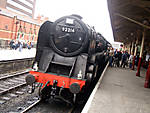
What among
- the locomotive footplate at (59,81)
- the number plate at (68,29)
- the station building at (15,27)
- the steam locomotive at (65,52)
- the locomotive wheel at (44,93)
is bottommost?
the locomotive wheel at (44,93)

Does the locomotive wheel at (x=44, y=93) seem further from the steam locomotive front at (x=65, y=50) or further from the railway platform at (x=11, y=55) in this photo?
the railway platform at (x=11, y=55)

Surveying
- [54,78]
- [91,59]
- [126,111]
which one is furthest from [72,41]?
[126,111]

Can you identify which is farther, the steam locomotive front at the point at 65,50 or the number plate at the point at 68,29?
the number plate at the point at 68,29

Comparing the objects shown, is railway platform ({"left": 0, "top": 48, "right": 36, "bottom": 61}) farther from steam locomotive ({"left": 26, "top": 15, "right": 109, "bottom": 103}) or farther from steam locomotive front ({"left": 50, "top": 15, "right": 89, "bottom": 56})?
steam locomotive front ({"left": 50, "top": 15, "right": 89, "bottom": 56})

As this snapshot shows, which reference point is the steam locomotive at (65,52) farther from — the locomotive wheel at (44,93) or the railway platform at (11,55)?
the railway platform at (11,55)

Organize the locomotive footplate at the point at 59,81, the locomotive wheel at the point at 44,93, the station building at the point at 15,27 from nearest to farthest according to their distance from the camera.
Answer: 1. the locomotive footplate at the point at 59,81
2. the locomotive wheel at the point at 44,93
3. the station building at the point at 15,27

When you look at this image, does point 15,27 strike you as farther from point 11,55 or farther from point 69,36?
point 69,36

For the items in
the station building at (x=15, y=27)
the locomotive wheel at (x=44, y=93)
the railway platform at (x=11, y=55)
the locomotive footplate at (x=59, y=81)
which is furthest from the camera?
the station building at (x=15, y=27)

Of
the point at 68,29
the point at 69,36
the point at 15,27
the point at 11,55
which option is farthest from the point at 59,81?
the point at 15,27

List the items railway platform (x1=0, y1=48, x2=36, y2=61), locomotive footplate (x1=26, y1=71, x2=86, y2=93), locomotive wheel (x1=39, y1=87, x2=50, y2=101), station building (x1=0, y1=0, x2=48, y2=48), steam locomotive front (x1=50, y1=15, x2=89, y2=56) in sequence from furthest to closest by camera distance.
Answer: station building (x1=0, y1=0, x2=48, y2=48)
railway platform (x1=0, y1=48, x2=36, y2=61)
steam locomotive front (x1=50, y1=15, x2=89, y2=56)
locomotive wheel (x1=39, y1=87, x2=50, y2=101)
locomotive footplate (x1=26, y1=71, x2=86, y2=93)

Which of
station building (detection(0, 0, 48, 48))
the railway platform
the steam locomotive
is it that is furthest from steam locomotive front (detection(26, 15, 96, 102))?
station building (detection(0, 0, 48, 48))

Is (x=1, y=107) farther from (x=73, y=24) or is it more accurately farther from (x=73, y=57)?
(x=73, y=24)

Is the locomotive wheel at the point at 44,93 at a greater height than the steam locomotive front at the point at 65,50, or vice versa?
the steam locomotive front at the point at 65,50

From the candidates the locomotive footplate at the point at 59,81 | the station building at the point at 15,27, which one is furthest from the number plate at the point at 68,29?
the station building at the point at 15,27
